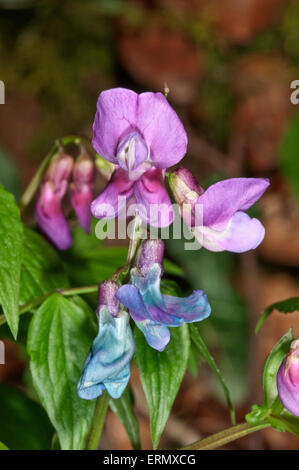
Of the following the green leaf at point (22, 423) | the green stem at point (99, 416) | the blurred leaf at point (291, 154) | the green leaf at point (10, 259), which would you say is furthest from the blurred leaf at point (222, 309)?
the green leaf at point (10, 259)

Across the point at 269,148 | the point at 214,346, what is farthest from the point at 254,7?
the point at 214,346

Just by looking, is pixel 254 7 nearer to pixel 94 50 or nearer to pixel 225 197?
pixel 94 50

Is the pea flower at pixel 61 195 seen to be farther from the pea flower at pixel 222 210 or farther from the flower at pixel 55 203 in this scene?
the pea flower at pixel 222 210

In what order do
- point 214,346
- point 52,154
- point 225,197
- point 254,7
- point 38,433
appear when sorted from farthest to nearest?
point 254,7
point 214,346
point 38,433
point 52,154
point 225,197

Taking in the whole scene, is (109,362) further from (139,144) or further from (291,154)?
(291,154)

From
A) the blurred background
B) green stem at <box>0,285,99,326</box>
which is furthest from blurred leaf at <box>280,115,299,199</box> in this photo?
green stem at <box>0,285,99,326</box>

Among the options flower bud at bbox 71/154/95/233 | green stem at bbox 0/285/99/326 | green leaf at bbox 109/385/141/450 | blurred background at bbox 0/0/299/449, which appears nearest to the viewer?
green stem at bbox 0/285/99/326

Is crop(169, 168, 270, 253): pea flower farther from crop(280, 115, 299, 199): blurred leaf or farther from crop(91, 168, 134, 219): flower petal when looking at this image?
crop(280, 115, 299, 199): blurred leaf

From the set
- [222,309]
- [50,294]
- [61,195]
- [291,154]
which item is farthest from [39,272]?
[291,154]
